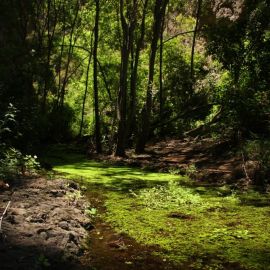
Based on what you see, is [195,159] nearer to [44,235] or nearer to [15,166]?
[15,166]

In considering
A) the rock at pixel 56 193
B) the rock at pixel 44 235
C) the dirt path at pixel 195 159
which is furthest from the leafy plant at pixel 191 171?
the rock at pixel 44 235

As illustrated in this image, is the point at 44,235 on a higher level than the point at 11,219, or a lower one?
lower

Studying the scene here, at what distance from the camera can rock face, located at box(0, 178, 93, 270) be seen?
6.24 m

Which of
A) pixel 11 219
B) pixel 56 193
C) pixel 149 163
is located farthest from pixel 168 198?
pixel 149 163

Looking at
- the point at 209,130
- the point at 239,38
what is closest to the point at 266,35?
the point at 239,38

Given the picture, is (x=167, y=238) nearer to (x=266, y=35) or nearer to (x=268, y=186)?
(x=268, y=186)

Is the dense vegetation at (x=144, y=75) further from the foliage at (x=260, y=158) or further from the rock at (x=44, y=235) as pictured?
the rock at (x=44, y=235)

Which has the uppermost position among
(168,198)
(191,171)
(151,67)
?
(151,67)

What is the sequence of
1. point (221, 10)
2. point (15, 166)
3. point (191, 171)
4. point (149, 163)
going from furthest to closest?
1. point (221, 10)
2. point (149, 163)
3. point (191, 171)
4. point (15, 166)

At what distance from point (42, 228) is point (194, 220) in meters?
3.07

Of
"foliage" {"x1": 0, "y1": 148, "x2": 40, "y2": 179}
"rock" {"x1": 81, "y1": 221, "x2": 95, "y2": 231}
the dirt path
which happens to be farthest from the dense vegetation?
"rock" {"x1": 81, "y1": 221, "x2": 95, "y2": 231}

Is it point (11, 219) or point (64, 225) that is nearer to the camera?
point (11, 219)

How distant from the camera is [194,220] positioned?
29.8ft

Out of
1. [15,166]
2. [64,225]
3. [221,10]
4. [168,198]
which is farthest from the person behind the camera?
[221,10]
